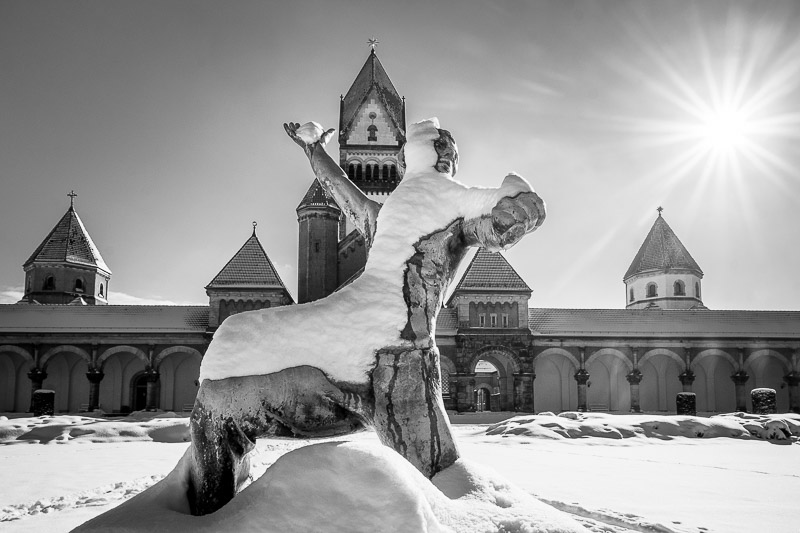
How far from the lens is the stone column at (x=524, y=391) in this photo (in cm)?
2534

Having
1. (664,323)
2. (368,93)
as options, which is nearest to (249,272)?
(368,93)

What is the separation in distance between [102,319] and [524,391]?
756 inches

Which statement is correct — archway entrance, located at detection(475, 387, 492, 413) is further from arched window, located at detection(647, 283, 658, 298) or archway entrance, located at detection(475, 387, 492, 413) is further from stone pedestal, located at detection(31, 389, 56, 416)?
stone pedestal, located at detection(31, 389, 56, 416)

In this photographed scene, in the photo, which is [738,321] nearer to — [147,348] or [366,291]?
[147,348]

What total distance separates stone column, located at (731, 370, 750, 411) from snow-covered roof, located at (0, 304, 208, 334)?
78.9ft

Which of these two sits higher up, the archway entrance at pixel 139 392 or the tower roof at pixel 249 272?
the tower roof at pixel 249 272

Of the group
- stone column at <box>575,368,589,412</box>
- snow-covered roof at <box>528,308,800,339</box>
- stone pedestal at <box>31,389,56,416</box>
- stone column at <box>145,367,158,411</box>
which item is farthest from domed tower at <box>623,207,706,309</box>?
stone pedestal at <box>31,389,56,416</box>

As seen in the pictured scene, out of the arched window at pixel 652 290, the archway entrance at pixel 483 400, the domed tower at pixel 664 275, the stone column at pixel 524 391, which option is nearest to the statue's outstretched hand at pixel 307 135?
the stone column at pixel 524 391

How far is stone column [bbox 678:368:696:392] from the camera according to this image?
2684 cm

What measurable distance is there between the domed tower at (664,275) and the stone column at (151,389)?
2808 cm

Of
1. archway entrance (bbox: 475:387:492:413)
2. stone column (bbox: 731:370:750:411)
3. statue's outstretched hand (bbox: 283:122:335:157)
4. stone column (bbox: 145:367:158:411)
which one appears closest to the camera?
statue's outstretched hand (bbox: 283:122:335:157)

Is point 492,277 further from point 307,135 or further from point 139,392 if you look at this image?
point 307,135

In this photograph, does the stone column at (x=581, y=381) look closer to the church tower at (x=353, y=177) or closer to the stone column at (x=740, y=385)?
the stone column at (x=740, y=385)

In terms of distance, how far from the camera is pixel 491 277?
27.6 metres
